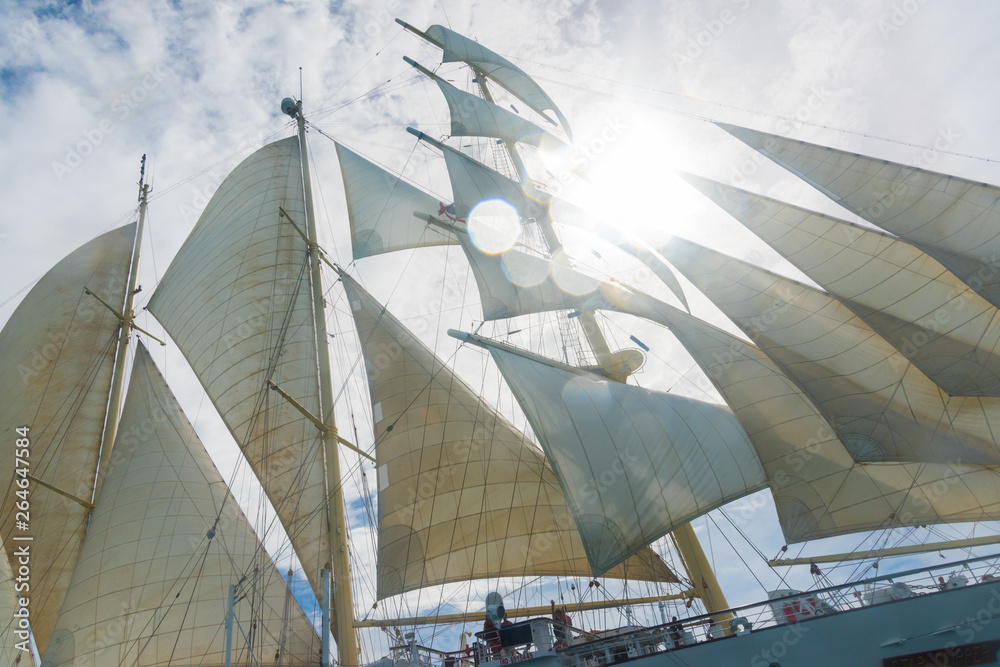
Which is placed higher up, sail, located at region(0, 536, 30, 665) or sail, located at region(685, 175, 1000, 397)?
sail, located at region(685, 175, 1000, 397)

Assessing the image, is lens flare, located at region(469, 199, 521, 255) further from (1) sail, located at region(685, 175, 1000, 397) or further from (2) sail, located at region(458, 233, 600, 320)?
(1) sail, located at region(685, 175, 1000, 397)

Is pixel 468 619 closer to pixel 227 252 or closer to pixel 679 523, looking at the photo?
pixel 679 523

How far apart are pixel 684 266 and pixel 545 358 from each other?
5.18 metres

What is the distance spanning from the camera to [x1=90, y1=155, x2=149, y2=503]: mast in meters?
22.7

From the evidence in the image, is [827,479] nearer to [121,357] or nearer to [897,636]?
[897,636]

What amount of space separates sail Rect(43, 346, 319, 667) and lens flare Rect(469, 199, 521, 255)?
1199 centimetres

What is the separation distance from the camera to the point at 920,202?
14.8 metres

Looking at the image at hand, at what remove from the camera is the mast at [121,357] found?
74.3 feet

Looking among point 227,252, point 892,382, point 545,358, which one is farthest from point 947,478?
point 227,252

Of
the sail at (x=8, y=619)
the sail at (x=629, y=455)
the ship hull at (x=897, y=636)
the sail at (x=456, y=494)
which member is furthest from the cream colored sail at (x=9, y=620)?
the ship hull at (x=897, y=636)

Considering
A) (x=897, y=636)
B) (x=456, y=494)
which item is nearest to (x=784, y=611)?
(x=897, y=636)

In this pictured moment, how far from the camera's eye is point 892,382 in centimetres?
1476

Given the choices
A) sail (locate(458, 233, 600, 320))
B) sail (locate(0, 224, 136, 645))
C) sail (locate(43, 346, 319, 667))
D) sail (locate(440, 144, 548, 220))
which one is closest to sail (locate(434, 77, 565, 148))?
sail (locate(440, 144, 548, 220))

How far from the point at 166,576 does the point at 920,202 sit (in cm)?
2139
